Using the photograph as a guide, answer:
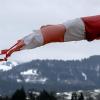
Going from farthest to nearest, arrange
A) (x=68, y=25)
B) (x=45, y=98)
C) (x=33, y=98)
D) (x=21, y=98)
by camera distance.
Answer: (x=33, y=98)
(x=45, y=98)
(x=21, y=98)
(x=68, y=25)

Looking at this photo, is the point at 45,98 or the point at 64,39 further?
the point at 45,98

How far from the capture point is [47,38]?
1598cm

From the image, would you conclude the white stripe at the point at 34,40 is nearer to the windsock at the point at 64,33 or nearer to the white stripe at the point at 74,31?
the windsock at the point at 64,33

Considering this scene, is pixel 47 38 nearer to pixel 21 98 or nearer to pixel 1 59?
pixel 1 59

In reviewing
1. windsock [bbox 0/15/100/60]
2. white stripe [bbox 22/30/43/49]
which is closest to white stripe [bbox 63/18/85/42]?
windsock [bbox 0/15/100/60]

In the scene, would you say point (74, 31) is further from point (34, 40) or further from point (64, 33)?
point (34, 40)

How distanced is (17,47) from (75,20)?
1671 mm


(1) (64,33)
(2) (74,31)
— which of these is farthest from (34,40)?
(2) (74,31)

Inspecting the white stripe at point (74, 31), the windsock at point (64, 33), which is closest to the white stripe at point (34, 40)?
the windsock at point (64, 33)

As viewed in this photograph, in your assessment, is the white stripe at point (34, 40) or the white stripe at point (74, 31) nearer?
the white stripe at point (74, 31)

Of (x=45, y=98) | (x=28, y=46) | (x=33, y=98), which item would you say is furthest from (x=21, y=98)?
(x=28, y=46)

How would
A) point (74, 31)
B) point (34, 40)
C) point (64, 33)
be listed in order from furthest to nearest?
point (34, 40)
point (64, 33)
point (74, 31)

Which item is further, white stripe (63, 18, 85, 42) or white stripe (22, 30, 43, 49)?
white stripe (22, 30, 43, 49)

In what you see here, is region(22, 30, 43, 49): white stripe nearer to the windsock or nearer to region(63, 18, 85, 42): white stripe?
the windsock
